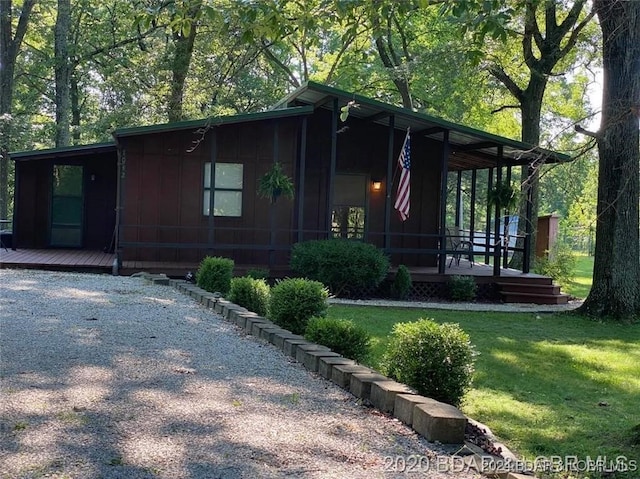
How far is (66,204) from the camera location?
48.7ft

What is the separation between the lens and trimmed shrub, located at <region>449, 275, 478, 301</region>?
40.1 feet

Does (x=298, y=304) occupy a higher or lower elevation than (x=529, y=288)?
higher

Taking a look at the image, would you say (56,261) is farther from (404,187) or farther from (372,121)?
(372,121)

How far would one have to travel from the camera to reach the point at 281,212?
42.8 ft

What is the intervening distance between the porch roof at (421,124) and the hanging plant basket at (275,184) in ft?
5.20

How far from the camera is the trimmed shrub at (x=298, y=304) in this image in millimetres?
6430

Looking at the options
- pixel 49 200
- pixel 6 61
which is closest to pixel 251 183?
pixel 49 200

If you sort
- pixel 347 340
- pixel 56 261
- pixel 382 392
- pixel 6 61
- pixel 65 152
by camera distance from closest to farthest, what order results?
pixel 382 392, pixel 347 340, pixel 56 261, pixel 65 152, pixel 6 61

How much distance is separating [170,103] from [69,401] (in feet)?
53.4

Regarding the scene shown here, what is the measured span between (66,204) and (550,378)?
1208 cm

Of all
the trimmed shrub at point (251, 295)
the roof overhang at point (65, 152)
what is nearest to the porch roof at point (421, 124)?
the roof overhang at point (65, 152)

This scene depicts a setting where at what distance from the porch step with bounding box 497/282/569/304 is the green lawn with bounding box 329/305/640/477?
6.86ft

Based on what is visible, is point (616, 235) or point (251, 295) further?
point (616, 235)

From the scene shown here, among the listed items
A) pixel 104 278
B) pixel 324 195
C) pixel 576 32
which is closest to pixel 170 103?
pixel 324 195
